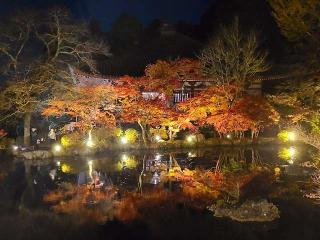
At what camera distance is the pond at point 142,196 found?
10531 millimetres

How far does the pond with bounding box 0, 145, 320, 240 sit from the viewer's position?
34.6 feet

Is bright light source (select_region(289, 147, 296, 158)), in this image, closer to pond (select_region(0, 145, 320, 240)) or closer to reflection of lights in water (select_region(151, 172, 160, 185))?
pond (select_region(0, 145, 320, 240))

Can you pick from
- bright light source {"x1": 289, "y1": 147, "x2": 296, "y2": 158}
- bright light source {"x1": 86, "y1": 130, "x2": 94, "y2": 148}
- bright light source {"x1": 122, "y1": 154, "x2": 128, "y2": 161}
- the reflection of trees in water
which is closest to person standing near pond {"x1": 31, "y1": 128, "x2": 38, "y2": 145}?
bright light source {"x1": 86, "y1": 130, "x2": 94, "y2": 148}

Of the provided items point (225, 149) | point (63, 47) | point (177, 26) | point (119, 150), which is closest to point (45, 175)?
point (119, 150)

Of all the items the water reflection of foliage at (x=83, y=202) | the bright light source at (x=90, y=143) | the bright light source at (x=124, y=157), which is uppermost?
the bright light source at (x=90, y=143)

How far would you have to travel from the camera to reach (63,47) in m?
23.0

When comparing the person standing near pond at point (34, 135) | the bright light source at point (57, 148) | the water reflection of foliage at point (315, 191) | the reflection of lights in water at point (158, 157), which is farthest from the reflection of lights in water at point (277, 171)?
the person standing near pond at point (34, 135)

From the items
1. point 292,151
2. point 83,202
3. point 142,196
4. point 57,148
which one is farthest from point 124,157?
point 292,151

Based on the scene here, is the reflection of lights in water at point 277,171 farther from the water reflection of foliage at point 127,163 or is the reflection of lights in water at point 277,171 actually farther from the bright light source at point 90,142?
the bright light source at point 90,142

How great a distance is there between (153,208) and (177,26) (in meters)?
40.5

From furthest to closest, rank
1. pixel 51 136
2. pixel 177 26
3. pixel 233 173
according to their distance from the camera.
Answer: pixel 177 26 → pixel 51 136 → pixel 233 173

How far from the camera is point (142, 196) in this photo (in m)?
13.9

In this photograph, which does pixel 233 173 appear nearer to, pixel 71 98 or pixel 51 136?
pixel 71 98

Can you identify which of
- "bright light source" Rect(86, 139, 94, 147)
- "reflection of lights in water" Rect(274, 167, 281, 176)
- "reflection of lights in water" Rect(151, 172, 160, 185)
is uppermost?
"bright light source" Rect(86, 139, 94, 147)
